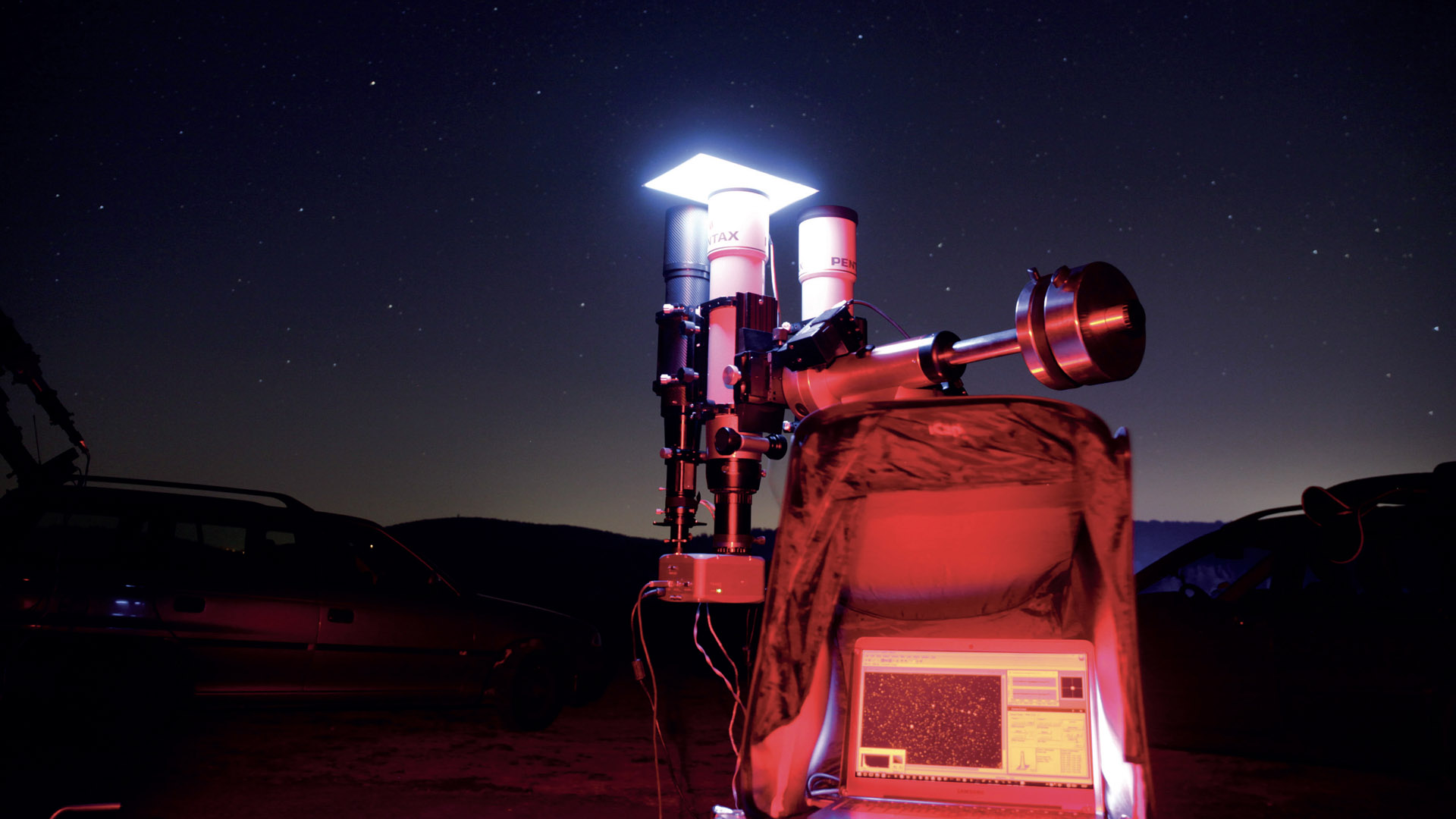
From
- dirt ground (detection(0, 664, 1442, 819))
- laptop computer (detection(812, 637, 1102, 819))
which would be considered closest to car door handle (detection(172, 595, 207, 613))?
dirt ground (detection(0, 664, 1442, 819))

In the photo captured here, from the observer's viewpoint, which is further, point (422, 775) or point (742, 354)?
point (422, 775)

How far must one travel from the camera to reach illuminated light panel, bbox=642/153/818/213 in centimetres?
336

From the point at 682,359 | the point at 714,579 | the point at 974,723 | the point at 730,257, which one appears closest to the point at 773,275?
the point at 730,257

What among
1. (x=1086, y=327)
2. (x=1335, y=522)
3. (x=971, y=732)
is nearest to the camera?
(x=1086, y=327)

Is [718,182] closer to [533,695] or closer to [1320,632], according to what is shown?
[1320,632]

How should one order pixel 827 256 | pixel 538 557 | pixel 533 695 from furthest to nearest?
1. pixel 538 557
2. pixel 533 695
3. pixel 827 256

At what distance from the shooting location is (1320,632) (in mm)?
4414

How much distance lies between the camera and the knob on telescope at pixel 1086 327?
1997 mm

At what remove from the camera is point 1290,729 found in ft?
14.7

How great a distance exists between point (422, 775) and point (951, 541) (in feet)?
12.7

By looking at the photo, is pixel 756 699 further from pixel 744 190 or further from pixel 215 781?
pixel 215 781

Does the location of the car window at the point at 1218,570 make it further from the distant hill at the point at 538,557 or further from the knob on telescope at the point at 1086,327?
the distant hill at the point at 538,557

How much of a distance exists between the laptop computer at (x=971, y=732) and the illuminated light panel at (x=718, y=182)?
197 centimetres

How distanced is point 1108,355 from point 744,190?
5.78ft
